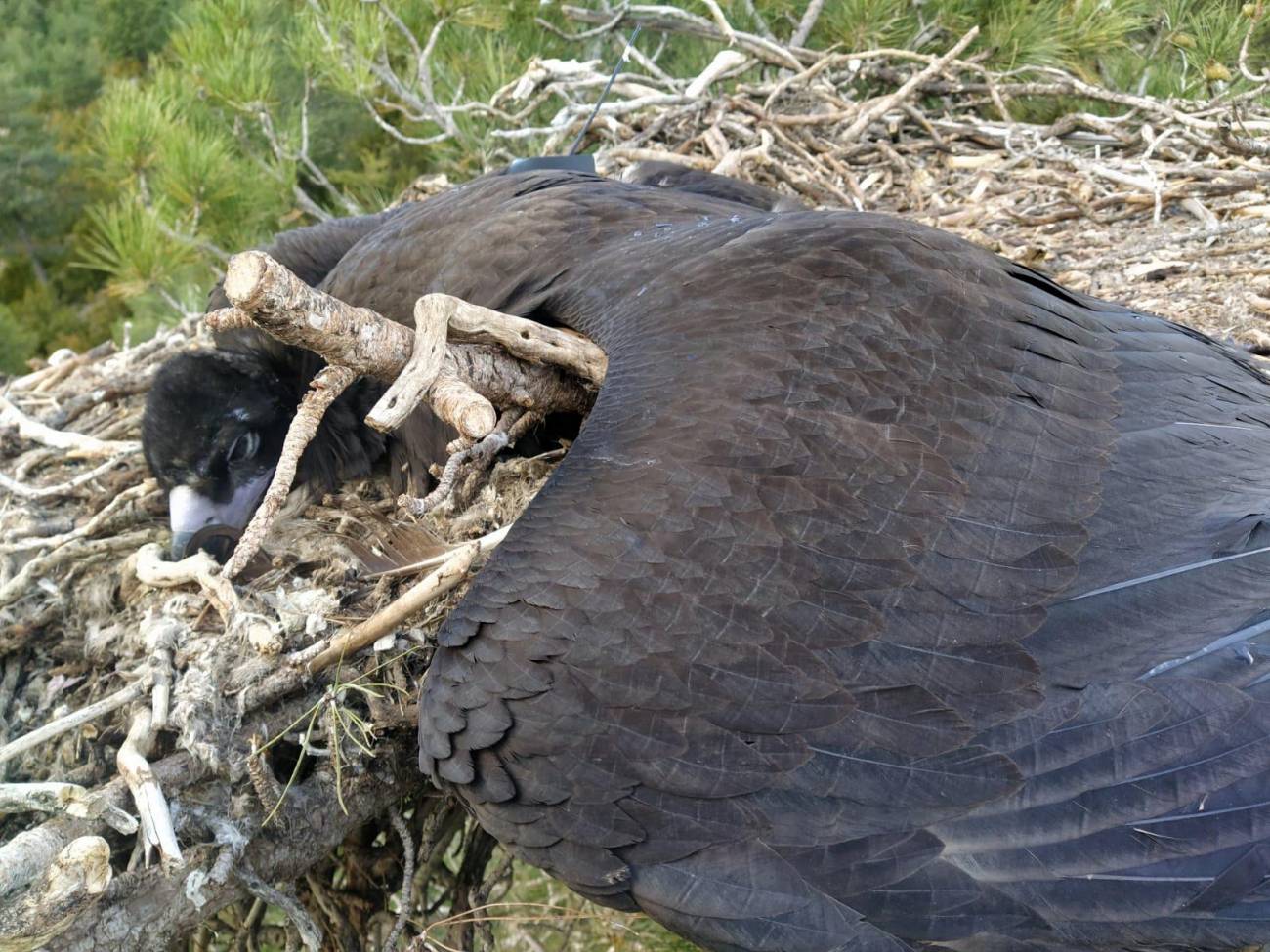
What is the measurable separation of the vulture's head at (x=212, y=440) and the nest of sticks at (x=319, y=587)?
0.14 metres

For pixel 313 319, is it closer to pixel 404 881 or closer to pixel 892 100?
pixel 404 881

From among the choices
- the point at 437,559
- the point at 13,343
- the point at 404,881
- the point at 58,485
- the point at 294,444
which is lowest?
the point at 13,343

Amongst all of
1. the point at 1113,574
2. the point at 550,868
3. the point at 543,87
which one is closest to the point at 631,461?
the point at 550,868

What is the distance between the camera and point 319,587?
2.29 meters

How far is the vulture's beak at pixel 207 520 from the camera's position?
8.82 feet

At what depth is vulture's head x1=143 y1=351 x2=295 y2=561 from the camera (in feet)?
9.00

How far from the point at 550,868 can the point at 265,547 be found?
1.17 meters

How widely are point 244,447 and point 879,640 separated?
176cm

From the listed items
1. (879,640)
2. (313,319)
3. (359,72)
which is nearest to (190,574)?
(313,319)

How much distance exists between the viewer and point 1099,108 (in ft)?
14.4

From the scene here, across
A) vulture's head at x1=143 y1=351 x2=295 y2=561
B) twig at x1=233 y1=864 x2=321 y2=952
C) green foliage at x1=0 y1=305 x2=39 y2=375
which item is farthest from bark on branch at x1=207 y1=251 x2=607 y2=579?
green foliage at x1=0 y1=305 x2=39 y2=375

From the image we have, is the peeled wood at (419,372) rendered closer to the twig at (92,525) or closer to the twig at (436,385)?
the twig at (436,385)

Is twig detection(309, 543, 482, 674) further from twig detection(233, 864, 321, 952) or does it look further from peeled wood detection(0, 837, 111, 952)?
peeled wood detection(0, 837, 111, 952)

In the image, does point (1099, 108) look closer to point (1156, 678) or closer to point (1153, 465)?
point (1153, 465)
